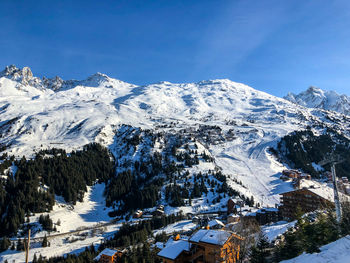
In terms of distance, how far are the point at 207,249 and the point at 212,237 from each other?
181cm

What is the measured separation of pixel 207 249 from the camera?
3091cm

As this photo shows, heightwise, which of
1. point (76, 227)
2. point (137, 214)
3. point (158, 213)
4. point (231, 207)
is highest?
point (231, 207)

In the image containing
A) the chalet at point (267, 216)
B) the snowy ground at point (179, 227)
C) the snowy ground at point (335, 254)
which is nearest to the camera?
the snowy ground at point (335, 254)

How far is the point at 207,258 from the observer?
30.8 m

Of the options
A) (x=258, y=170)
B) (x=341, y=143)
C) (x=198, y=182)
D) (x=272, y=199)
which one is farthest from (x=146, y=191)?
(x=341, y=143)

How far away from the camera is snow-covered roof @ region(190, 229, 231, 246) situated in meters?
29.4

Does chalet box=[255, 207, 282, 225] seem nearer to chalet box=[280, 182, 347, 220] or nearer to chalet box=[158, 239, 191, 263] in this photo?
chalet box=[280, 182, 347, 220]

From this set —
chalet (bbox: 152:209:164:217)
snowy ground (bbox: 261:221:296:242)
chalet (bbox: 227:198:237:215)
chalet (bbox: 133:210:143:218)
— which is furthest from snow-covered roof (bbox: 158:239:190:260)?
chalet (bbox: 133:210:143:218)

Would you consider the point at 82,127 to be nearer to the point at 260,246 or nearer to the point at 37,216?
the point at 37,216

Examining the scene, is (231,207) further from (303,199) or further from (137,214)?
(137,214)

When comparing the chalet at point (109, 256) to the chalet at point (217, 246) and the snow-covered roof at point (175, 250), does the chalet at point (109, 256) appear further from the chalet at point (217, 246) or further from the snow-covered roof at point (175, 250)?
the chalet at point (217, 246)

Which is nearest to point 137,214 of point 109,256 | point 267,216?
point 109,256

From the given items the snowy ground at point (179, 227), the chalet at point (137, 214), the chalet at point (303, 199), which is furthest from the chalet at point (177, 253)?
the chalet at point (137, 214)

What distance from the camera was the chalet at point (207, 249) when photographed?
1158 inches
